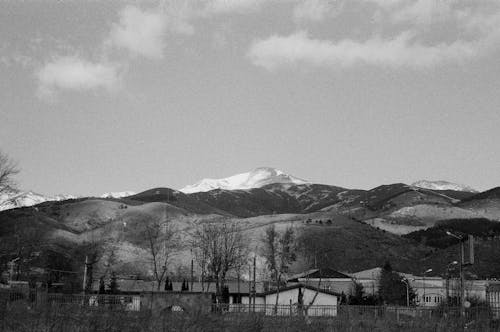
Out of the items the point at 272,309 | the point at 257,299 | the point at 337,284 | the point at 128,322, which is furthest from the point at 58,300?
the point at 337,284

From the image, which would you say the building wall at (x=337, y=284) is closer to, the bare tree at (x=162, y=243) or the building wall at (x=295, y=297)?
the building wall at (x=295, y=297)

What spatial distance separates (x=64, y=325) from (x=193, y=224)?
166930 millimetres

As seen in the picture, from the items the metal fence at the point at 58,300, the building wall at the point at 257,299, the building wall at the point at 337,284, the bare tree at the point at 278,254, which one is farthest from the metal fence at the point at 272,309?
the building wall at the point at 337,284

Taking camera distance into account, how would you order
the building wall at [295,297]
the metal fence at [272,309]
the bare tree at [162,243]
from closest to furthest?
the metal fence at [272,309], the building wall at [295,297], the bare tree at [162,243]

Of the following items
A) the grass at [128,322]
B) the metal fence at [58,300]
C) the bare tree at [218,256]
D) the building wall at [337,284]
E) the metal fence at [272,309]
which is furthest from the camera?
the building wall at [337,284]

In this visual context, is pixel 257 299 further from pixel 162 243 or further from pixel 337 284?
pixel 162 243

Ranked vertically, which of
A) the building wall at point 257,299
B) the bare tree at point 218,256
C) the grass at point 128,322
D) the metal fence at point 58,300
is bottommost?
the building wall at point 257,299

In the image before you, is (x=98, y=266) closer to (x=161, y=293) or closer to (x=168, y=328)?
(x=161, y=293)

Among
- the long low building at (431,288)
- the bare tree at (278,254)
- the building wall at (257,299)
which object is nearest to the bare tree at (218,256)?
the building wall at (257,299)

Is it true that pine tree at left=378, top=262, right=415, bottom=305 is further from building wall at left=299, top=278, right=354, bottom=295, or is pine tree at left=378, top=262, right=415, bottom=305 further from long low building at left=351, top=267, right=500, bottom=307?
building wall at left=299, top=278, right=354, bottom=295

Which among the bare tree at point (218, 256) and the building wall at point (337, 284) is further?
the building wall at point (337, 284)

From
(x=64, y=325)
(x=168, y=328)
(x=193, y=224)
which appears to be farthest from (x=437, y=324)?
(x=193, y=224)

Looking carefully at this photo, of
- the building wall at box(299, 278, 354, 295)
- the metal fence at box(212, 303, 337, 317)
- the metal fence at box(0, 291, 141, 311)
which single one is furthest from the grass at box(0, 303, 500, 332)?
the building wall at box(299, 278, 354, 295)

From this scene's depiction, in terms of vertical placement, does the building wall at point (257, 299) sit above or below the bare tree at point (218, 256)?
below
